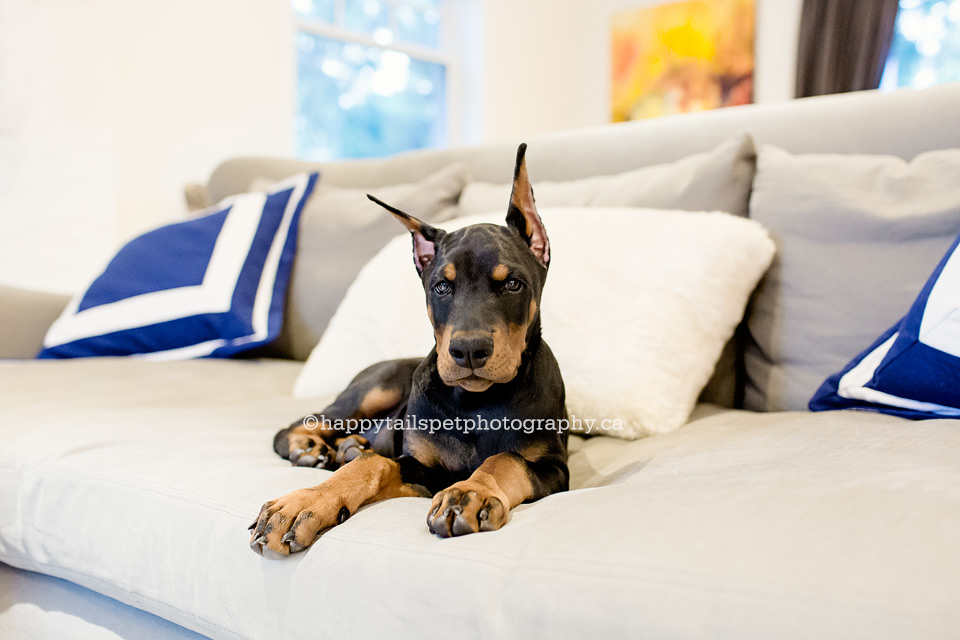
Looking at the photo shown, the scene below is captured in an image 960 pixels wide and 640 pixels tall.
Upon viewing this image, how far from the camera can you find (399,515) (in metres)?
0.89

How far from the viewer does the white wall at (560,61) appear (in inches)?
218

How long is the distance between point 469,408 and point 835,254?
0.87 m

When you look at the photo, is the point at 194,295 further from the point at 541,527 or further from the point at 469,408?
the point at 541,527

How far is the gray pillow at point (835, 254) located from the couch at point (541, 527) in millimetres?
35

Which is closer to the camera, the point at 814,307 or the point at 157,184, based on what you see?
the point at 814,307

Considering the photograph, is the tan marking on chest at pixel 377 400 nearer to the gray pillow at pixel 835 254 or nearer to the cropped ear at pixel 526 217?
the cropped ear at pixel 526 217

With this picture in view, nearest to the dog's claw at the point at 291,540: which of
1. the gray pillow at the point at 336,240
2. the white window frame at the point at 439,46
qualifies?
the gray pillow at the point at 336,240

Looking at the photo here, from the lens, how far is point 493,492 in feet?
2.85

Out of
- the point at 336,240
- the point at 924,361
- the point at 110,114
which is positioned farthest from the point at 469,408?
the point at 110,114

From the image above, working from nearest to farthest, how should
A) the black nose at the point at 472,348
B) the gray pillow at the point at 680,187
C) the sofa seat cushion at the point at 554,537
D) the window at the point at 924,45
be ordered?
the sofa seat cushion at the point at 554,537
the black nose at the point at 472,348
the gray pillow at the point at 680,187
the window at the point at 924,45

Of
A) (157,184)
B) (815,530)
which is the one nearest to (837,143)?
(815,530)

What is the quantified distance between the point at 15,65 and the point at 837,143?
133 inches

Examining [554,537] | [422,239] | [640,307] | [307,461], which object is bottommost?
[307,461]

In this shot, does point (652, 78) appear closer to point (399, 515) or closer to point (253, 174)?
point (253, 174)
